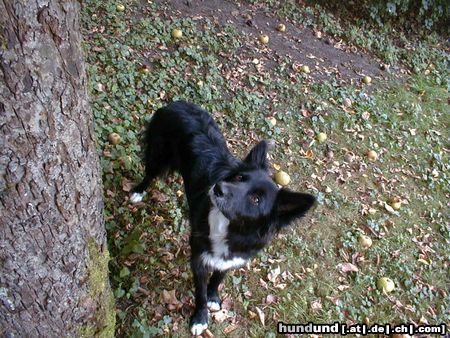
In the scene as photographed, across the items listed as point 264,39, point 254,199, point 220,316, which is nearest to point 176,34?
point 264,39

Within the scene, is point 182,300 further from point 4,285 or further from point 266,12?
point 266,12

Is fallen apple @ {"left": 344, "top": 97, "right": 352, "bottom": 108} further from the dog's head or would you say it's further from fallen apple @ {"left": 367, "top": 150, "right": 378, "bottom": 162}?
the dog's head

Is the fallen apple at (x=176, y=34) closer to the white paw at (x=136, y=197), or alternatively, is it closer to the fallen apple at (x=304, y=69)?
the fallen apple at (x=304, y=69)


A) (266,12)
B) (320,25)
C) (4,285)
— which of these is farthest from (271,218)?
(320,25)

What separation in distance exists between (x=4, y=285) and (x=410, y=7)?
938 cm

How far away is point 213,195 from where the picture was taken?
8.82ft

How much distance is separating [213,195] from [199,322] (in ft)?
3.88

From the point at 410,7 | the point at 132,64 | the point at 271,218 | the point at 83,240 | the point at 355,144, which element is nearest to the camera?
the point at 83,240

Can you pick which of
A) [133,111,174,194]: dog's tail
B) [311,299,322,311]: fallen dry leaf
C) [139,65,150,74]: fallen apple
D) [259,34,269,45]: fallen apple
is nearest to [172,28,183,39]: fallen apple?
[139,65,150,74]: fallen apple

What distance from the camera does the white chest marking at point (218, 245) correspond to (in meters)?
2.76

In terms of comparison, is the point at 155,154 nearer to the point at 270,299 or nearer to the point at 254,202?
the point at 254,202

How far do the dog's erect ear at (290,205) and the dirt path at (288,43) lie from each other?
4.09 metres

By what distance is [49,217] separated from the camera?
184 centimetres

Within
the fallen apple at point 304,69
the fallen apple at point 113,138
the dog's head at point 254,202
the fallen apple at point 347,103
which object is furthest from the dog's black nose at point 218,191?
the fallen apple at point 304,69
